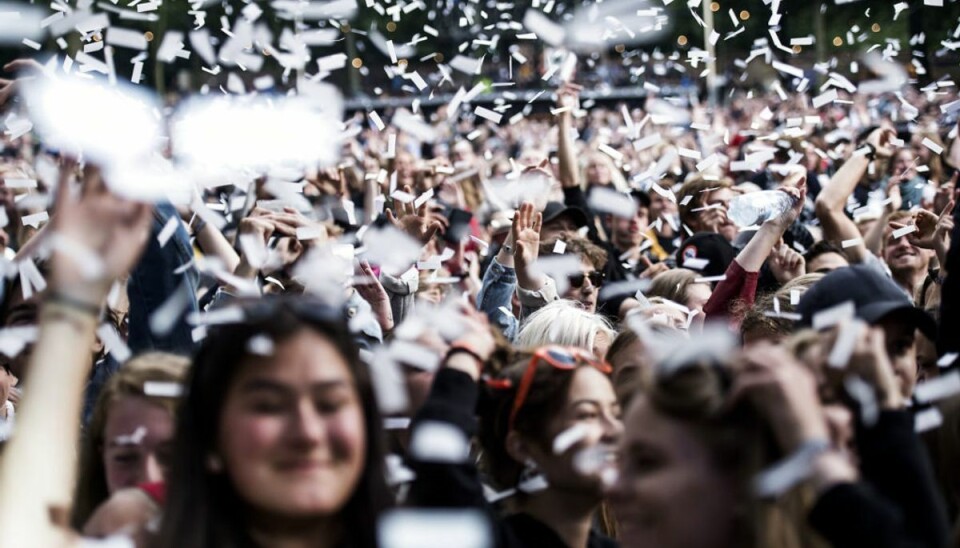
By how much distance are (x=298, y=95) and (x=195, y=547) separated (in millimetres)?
7524

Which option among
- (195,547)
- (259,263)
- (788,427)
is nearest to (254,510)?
(195,547)

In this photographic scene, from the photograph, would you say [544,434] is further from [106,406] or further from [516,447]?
[106,406]

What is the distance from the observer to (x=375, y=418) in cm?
272

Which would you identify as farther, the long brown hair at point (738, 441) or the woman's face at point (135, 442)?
the woman's face at point (135, 442)

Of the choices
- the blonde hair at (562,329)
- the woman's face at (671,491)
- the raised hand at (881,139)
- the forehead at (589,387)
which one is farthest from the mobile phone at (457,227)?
the woman's face at (671,491)

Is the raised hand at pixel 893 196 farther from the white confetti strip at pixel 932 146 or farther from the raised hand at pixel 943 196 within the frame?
the raised hand at pixel 943 196

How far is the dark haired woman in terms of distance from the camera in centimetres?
319

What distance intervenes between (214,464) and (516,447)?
40.0 inches

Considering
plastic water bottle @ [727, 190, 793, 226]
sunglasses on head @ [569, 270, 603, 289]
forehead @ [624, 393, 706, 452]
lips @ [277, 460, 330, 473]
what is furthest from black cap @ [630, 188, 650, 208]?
lips @ [277, 460, 330, 473]

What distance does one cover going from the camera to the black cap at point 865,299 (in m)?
3.45

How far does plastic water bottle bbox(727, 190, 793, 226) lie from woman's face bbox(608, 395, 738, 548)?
3.07m

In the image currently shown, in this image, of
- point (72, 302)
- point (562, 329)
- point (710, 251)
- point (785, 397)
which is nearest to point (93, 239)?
point (72, 302)

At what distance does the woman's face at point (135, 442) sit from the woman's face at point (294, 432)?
0.69 metres

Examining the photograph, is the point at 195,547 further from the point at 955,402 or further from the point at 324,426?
the point at 955,402
